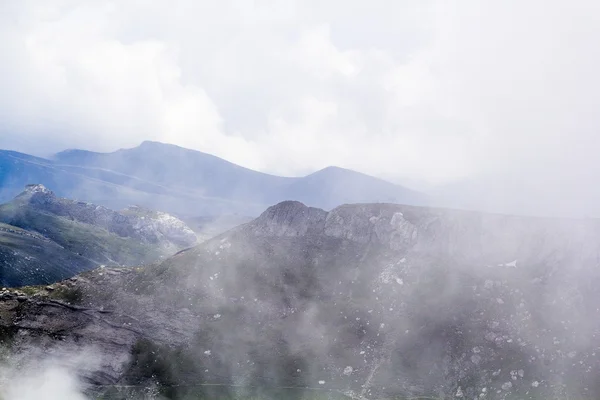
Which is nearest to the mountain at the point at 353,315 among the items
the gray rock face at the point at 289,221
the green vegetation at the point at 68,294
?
the green vegetation at the point at 68,294

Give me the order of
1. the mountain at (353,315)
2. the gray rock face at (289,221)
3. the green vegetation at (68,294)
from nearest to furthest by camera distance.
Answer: the mountain at (353,315)
the green vegetation at (68,294)
the gray rock face at (289,221)

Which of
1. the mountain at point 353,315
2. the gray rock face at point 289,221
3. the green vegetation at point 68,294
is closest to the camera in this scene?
the mountain at point 353,315

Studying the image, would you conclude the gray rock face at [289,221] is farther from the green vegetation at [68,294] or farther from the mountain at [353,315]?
the green vegetation at [68,294]

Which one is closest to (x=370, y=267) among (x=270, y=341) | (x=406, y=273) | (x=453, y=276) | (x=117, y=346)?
(x=406, y=273)

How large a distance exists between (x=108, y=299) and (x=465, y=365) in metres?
90.5

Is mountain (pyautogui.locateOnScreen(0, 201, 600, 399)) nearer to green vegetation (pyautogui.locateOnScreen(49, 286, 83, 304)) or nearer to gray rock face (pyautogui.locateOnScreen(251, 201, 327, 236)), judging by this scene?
green vegetation (pyautogui.locateOnScreen(49, 286, 83, 304))

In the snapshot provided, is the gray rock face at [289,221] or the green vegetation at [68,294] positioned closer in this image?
the green vegetation at [68,294]

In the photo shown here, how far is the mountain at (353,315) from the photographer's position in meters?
98.6

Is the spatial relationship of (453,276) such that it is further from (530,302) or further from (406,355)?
(406,355)

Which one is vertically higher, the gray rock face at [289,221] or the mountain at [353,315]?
the gray rock face at [289,221]

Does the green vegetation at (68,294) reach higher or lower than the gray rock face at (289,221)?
lower

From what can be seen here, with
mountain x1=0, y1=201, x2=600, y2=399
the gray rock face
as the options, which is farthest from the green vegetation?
the gray rock face

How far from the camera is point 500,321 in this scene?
348 ft

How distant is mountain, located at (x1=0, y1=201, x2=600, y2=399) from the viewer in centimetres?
9856
